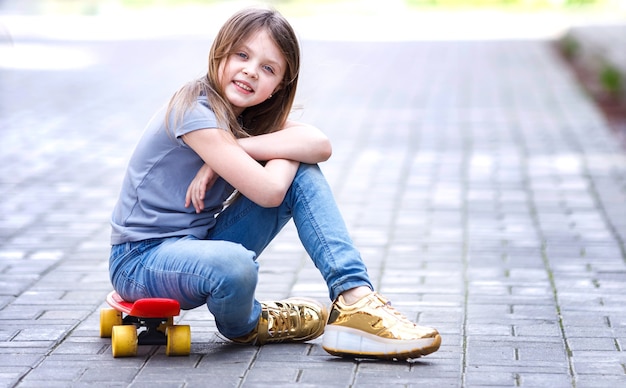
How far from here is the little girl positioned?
3.23 meters

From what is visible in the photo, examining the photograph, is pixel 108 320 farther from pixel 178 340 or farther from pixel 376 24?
pixel 376 24

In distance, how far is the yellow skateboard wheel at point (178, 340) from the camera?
10.9 feet

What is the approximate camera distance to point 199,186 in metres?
3.37

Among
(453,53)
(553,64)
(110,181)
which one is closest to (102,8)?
(453,53)

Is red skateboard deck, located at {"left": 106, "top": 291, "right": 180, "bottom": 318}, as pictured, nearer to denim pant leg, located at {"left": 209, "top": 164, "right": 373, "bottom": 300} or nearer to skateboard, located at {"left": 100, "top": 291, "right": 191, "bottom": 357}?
skateboard, located at {"left": 100, "top": 291, "right": 191, "bottom": 357}

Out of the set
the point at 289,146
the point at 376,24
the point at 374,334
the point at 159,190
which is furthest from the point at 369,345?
the point at 376,24

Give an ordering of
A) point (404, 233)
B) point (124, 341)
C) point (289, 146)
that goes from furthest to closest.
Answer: point (404, 233), point (289, 146), point (124, 341)

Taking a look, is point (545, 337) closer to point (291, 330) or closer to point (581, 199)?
point (291, 330)

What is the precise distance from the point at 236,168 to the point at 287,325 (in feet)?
1.89

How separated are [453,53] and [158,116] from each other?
12.6 metres

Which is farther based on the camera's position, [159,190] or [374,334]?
[159,190]

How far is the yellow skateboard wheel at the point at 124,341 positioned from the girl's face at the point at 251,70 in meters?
0.80

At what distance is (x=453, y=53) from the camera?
15.6 m

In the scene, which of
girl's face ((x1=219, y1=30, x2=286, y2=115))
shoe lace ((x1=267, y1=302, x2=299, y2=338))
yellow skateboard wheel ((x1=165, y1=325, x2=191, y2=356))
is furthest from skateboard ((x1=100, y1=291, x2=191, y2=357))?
girl's face ((x1=219, y1=30, x2=286, y2=115))
